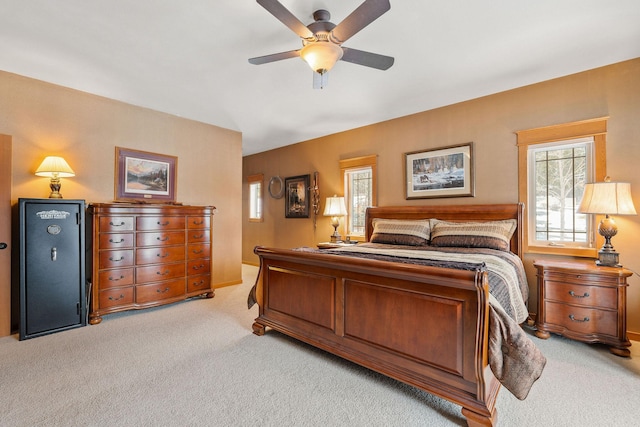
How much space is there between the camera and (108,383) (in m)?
2.05

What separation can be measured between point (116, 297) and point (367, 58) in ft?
11.6

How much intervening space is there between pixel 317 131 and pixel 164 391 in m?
4.20

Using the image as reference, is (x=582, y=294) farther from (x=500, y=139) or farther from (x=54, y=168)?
(x=54, y=168)

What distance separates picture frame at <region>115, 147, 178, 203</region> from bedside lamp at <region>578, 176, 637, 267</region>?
Answer: 187 inches

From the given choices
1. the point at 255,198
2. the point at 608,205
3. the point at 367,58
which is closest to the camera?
the point at 367,58

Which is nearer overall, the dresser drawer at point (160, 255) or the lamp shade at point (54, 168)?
the lamp shade at point (54, 168)

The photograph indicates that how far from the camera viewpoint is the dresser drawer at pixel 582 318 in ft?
8.20

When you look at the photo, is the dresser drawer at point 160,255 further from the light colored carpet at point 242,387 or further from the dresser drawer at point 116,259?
the light colored carpet at point 242,387

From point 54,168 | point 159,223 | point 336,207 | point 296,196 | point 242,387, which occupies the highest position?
point 54,168

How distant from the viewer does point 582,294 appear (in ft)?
8.55

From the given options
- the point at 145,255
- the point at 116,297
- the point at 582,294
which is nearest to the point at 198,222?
the point at 145,255

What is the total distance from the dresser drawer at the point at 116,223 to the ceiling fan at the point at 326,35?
2.38m

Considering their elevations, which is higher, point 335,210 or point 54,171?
point 54,171

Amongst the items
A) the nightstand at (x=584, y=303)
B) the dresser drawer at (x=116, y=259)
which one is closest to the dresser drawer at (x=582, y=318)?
the nightstand at (x=584, y=303)
